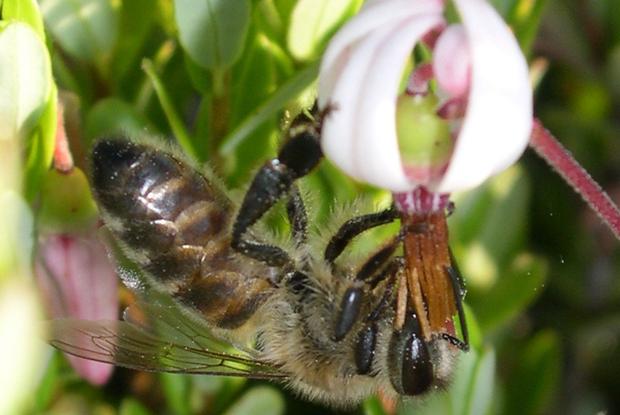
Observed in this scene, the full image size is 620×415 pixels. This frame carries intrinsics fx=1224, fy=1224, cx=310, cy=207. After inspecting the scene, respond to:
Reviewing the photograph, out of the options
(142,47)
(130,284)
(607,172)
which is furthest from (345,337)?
(607,172)

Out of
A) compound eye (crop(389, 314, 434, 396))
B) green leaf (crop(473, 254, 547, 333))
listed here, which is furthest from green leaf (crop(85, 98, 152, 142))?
green leaf (crop(473, 254, 547, 333))

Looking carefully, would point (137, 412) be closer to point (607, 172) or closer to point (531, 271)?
point (531, 271)

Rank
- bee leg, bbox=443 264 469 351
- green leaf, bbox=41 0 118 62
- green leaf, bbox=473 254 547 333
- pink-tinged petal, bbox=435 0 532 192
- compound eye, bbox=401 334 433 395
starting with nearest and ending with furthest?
pink-tinged petal, bbox=435 0 532 192 → bee leg, bbox=443 264 469 351 → compound eye, bbox=401 334 433 395 → green leaf, bbox=41 0 118 62 → green leaf, bbox=473 254 547 333

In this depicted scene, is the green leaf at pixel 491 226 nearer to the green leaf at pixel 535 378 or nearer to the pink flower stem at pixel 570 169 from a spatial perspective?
the green leaf at pixel 535 378

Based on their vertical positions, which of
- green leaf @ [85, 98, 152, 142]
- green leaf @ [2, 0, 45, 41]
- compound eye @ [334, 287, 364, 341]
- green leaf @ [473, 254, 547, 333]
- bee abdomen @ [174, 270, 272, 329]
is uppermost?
green leaf @ [2, 0, 45, 41]

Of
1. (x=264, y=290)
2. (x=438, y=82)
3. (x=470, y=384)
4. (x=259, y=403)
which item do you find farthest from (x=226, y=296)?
(x=438, y=82)

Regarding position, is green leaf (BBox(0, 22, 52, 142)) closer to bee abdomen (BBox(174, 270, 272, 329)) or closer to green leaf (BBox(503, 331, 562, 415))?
bee abdomen (BBox(174, 270, 272, 329))

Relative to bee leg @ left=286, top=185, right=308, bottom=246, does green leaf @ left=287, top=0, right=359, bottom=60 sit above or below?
above

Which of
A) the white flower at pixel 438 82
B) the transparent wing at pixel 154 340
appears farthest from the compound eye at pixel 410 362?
the white flower at pixel 438 82
